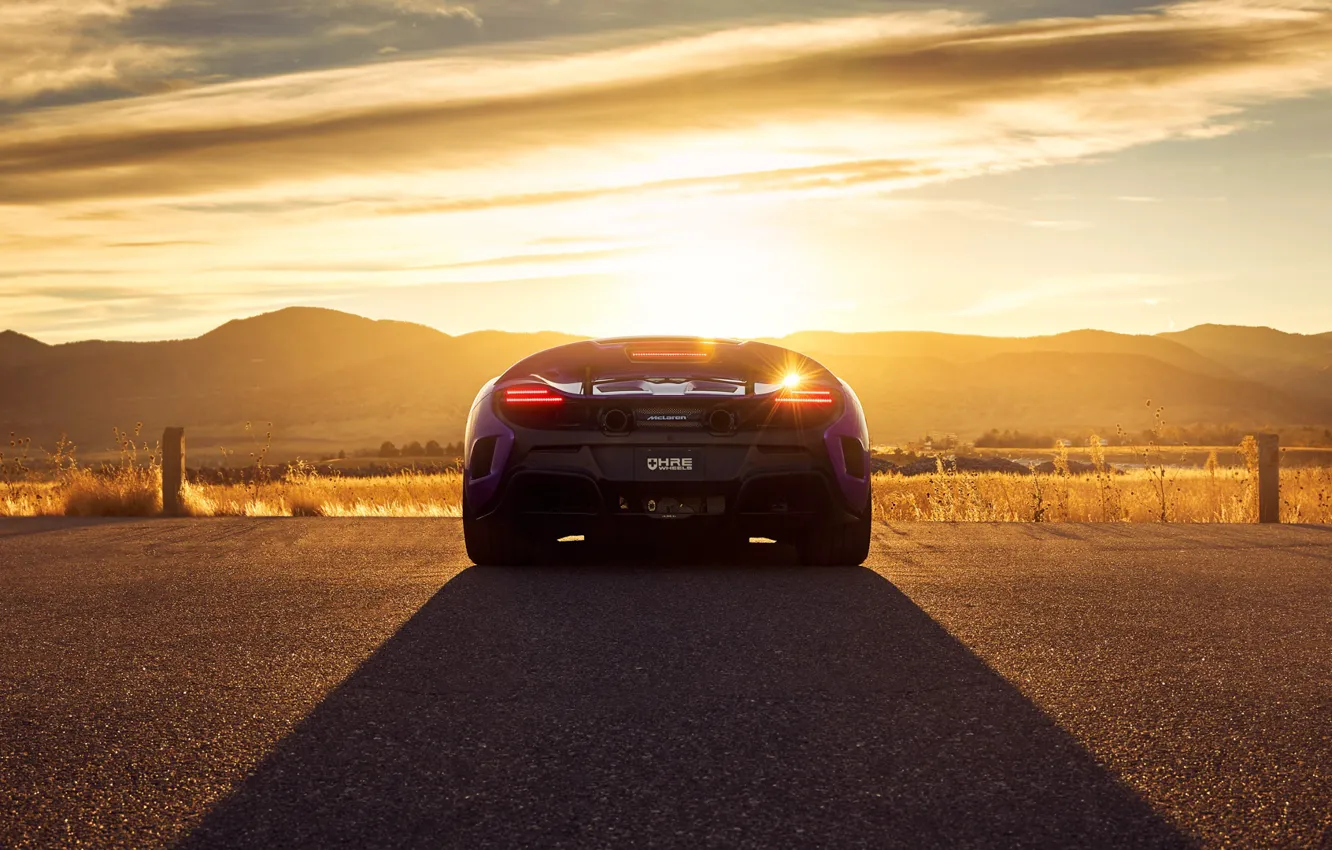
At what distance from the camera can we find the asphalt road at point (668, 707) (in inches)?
138

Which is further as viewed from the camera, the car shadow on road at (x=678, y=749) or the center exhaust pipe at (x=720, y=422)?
the center exhaust pipe at (x=720, y=422)

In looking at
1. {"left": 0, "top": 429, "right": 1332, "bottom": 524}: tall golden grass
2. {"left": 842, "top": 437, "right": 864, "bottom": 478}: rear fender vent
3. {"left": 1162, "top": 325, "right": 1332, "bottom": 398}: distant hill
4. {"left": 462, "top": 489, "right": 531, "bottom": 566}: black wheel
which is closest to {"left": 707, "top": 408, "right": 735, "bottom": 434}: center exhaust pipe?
{"left": 842, "top": 437, "right": 864, "bottom": 478}: rear fender vent

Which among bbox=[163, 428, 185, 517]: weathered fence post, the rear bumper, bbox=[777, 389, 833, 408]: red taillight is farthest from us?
bbox=[163, 428, 185, 517]: weathered fence post

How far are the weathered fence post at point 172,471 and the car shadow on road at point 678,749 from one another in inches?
359

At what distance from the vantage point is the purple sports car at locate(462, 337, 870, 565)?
796cm

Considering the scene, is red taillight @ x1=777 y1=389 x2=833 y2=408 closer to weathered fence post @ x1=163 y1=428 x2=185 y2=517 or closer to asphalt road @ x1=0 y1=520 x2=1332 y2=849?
asphalt road @ x1=0 y1=520 x2=1332 y2=849

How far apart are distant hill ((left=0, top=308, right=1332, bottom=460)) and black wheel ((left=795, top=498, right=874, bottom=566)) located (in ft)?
307

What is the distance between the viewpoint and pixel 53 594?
7.94 m

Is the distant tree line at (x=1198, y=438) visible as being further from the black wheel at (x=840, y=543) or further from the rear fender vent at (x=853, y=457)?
the rear fender vent at (x=853, y=457)

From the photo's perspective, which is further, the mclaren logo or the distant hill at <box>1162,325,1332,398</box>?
the distant hill at <box>1162,325,1332,398</box>

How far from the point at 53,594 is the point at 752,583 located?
421 centimetres

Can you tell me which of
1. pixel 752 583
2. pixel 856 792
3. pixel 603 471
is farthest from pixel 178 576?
pixel 856 792

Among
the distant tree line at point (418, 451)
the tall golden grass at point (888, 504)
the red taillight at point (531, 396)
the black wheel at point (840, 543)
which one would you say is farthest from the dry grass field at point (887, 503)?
the distant tree line at point (418, 451)

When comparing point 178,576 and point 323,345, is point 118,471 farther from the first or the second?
point 323,345
